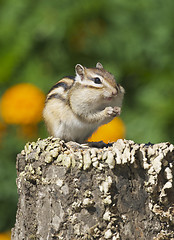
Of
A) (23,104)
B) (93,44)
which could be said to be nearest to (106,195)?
(23,104)

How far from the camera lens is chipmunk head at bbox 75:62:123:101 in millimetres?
3691

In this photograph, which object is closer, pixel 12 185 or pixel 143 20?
pixel 12 185

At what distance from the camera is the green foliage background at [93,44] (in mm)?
5898

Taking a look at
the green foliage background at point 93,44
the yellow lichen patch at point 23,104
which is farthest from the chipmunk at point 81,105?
the green foliage background at point 93,44

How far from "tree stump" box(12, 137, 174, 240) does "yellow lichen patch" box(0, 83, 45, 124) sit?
8.38ft

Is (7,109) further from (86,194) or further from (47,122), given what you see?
(86,194)

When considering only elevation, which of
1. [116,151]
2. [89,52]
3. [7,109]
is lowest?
[116,151]

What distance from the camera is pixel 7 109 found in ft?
18.3

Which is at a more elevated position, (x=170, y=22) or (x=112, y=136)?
(x=170, y=22)

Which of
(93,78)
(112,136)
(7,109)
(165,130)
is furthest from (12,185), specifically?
(93,78)

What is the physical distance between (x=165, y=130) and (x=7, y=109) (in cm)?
179

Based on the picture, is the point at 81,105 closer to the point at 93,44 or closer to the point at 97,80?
the point at 97,80

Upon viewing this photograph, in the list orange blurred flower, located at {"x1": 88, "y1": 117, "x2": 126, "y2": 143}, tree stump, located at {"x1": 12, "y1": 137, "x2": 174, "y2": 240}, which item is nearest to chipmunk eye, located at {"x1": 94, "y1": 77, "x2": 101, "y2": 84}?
tree stump, located at {"x1": 12, "y1": 137, "x2": 174, "y2": 240}

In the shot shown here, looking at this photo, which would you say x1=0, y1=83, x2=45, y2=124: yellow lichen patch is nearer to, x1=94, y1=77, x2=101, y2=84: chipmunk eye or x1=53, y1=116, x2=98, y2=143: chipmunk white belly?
x1=53, y1=116, x2=98, y2=143: chipmunk white belly
